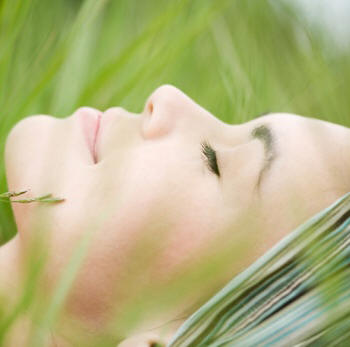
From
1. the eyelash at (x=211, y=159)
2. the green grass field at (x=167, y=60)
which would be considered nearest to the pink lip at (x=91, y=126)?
the green grass field at (x=167, y=60)

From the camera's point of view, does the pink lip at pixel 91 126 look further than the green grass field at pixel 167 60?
Yes

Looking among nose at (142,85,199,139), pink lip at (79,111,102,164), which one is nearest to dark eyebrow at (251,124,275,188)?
nose at (142,85,199,139)

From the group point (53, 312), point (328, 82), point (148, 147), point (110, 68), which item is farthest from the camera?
point (148, 147)

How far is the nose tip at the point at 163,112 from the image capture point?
902 millimetres

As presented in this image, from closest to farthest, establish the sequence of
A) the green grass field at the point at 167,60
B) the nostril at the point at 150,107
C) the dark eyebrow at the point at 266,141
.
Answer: the green grass field at the point at 167,60
the dark eyebrow at the point at 266,141
the nostril at the point at 150,107

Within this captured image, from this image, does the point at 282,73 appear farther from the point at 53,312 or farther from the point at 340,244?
the point at 53,312

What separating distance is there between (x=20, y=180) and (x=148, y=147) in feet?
0.65

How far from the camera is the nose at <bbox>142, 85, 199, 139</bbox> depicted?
2.96 ft

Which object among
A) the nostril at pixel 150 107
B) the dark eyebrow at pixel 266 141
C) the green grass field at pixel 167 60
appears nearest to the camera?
the green grass field at pixel 167 60

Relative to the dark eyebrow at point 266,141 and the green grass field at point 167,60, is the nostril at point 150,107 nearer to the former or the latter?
the green grass field at point 167,60

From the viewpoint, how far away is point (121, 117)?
3.14ft

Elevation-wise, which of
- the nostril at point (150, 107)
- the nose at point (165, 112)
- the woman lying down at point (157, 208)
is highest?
the nostril at point (150, 107)

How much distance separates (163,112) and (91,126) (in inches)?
5.3

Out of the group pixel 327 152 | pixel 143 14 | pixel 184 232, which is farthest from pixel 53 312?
pixel 143 14
